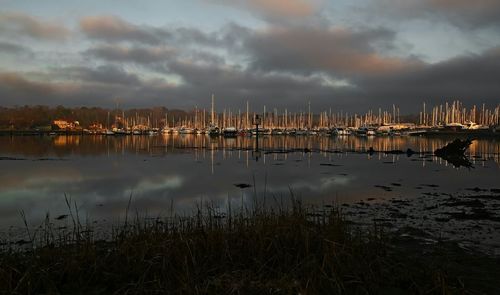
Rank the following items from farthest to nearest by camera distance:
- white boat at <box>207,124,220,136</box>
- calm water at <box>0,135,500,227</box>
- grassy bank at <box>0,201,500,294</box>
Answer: white boat at <box>207,124,220,136</box> → calm water at <box>0,135,500,227</box> → grassy bank at <box>0,201,500,294</box>

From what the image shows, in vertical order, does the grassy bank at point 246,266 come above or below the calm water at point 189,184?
above

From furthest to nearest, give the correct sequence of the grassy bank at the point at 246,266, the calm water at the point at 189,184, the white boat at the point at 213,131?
1. the white boat at the point at 213,131
2. the calm water at the point at 189,184
3. the grassy bank at the point at 246,266

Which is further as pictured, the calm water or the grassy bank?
the calm water

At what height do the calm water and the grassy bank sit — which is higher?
the grassy bank

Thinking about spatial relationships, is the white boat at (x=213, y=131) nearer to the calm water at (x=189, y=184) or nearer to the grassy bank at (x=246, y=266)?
the calm water at (x=189, y=184)

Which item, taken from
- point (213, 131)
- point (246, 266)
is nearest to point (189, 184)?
point (246, 266)

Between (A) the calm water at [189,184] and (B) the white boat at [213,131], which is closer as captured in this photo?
(A) the calm water at [189,184]

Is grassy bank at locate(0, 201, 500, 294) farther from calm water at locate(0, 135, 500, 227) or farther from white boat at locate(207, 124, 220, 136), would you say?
white boat at locate(207, 124, 220, 136)

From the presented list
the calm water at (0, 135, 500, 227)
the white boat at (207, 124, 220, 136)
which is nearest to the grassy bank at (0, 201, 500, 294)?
the calm water at (0, 135, 500, 227)

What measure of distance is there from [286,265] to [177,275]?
220cm

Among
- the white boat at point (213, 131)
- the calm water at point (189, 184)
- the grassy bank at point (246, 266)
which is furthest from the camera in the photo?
the white boat at point (213, 131)

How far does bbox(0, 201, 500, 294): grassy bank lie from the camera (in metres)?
7.38

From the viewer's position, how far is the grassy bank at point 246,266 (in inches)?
291

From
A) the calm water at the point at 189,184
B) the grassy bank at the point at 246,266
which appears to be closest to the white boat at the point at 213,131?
the calm water at the point at 189,184
